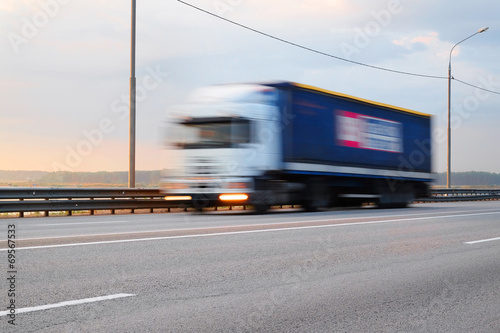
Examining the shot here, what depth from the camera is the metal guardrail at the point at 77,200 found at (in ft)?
58.7

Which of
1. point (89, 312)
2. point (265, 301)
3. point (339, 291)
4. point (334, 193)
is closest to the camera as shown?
point (89, 312)

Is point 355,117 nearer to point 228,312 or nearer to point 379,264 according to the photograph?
point 379,264

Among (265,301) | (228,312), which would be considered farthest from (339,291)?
(228,312)

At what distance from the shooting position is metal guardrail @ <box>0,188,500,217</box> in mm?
17891

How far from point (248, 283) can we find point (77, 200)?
1365 centimetres

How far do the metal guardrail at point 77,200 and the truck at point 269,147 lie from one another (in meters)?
1.97

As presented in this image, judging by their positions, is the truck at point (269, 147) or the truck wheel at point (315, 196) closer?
the truck at point (269, 147)

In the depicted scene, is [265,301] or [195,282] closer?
[265,301]

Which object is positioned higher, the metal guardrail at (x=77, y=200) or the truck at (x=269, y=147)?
the truck at (x=269, y=147)

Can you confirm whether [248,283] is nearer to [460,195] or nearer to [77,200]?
[77,200]

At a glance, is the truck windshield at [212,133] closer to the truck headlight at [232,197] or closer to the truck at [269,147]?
the truck at [269,147]

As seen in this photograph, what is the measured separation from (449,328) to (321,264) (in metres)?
3.12

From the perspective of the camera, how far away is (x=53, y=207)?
1855cm

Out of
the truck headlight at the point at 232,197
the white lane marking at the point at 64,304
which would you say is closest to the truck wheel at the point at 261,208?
the truck headlight at the point at 232,197
